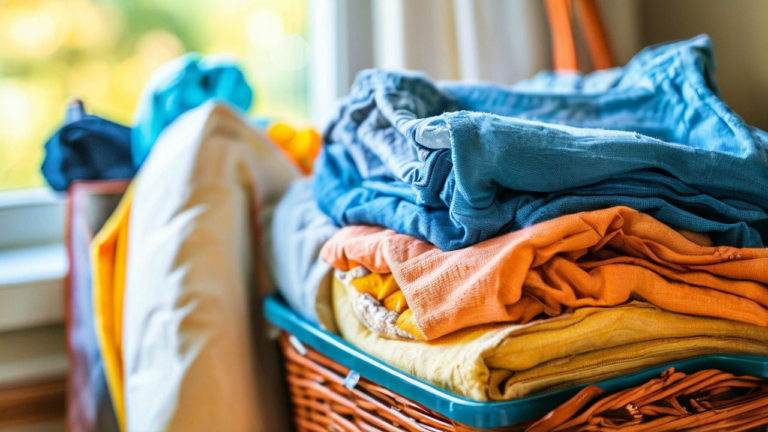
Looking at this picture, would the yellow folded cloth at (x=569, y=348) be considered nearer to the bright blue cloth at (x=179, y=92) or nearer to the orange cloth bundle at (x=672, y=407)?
the orange cloth bundle at (x=672, y=407)

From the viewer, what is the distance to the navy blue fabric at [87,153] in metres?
0.94

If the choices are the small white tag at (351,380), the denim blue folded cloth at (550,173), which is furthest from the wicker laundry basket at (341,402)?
the denim blue folded cloth at (550,173)

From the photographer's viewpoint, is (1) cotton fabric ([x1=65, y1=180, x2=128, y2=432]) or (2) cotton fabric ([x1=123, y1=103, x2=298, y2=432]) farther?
(1) cotton fabric ([x1=65, y1=180, x2=128, y2=432])

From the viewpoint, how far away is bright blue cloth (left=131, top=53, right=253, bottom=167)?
37.2 inches

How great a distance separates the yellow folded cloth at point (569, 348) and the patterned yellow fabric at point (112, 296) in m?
0.47

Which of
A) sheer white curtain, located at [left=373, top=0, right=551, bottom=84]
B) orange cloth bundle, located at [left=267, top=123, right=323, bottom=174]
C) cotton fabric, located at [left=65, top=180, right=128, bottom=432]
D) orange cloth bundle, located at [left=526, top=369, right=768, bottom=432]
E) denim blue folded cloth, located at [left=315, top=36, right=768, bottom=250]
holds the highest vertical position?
sheer white curtain, located at [left=373, top=0, right=551, bottom=84]

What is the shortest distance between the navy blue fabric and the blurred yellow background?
0.21 meters

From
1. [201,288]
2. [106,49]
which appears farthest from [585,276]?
[106,49]

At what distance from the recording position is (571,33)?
40.0 inches

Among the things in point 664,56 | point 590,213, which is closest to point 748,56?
point 664,56

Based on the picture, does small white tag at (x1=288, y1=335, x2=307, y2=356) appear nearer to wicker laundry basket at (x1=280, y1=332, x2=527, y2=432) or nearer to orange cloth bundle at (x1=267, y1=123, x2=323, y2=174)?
wicker laundry basket at (x1=280, y1=332, x2=527, y2=432)

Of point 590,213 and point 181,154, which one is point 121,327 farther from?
point 590,213

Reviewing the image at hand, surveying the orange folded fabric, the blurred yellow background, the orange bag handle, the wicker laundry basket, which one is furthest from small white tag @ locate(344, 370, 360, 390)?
the blurred yellow background

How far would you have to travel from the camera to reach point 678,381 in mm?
441
